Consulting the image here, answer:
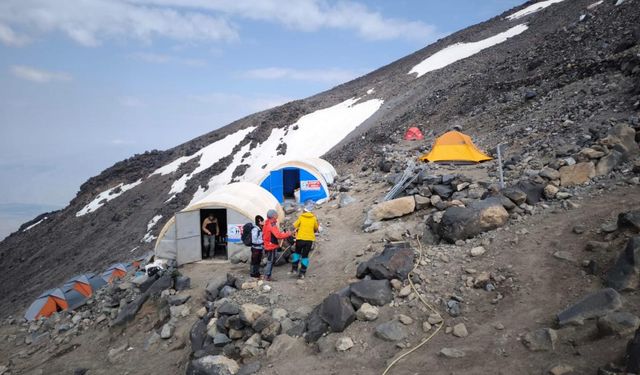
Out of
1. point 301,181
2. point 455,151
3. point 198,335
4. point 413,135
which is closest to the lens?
point 198,335

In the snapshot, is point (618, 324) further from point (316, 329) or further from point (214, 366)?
point (214, 366)

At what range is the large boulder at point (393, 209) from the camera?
1029cm

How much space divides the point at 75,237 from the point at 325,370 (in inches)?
1305

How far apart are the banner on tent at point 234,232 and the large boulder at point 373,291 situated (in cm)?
540

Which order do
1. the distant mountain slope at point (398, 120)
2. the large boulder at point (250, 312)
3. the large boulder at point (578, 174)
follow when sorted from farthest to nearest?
the distant mountain slope at point (398, 120) < the large boulder at point (578, 174) < the large boulder at point (250, 312)

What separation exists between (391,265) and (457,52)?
36.6 metres

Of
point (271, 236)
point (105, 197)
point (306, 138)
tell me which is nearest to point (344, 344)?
point (271, 236)

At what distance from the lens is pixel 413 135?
22547 mm

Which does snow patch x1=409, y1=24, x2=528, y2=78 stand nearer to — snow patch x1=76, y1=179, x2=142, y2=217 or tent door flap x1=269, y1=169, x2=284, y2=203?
tent door flap x1=269, y1=169, x2=284, y2=203

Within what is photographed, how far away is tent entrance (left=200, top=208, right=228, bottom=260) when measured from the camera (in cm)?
1174

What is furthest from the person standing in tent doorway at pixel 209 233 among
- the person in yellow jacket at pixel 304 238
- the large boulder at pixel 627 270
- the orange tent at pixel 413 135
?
the orange tent at pixel 413 135

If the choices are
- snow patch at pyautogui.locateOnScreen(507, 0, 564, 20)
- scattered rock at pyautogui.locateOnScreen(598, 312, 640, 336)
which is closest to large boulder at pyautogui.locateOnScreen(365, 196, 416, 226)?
scattered rock at pyautogui.locateOnScreen(598, 312, 640, 336)

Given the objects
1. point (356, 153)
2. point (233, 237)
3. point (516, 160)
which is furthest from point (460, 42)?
point (233, 237)

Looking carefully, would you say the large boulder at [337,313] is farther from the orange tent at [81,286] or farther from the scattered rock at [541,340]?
the orange tent at [81,286]
